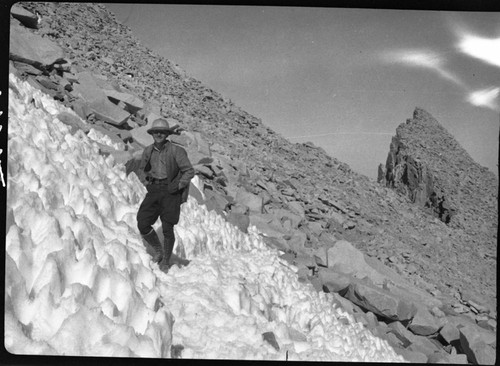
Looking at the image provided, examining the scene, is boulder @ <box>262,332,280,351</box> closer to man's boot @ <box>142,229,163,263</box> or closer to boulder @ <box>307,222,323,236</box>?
man's boot @ <box>142,229,163,263</box>

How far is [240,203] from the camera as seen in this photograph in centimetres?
507

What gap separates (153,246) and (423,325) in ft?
10.00

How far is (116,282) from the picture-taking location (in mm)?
2588

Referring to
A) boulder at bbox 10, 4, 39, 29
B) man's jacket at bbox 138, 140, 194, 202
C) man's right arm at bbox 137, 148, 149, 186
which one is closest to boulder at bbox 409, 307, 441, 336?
man's jacket at bbox 138, 140, 194, 202

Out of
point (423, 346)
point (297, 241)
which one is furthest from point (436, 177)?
point (423, 346)

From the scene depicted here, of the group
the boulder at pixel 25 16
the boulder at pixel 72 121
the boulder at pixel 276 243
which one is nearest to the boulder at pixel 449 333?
the boulder at pixel 276 243

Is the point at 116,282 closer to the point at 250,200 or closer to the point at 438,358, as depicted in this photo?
the point at 250,200

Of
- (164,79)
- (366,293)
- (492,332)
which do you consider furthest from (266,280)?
(164,79)

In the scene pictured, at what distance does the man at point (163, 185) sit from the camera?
118 inches

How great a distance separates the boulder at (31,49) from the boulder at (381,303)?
4.72 m

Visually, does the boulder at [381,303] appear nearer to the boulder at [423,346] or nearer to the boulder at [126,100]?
the boulder at [423,346]

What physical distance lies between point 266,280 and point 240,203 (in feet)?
4.97

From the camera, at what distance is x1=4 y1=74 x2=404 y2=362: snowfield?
244 centimetres

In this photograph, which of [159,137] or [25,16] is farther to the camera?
[25,16]
